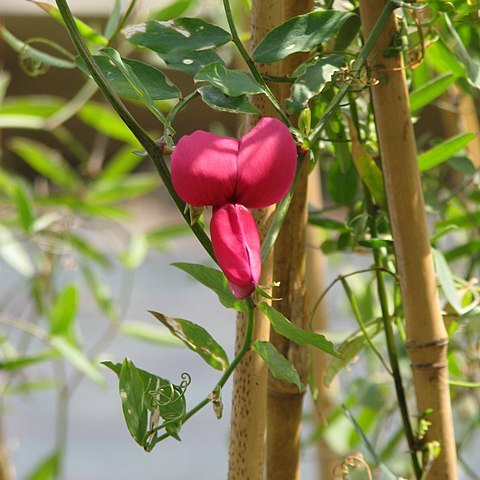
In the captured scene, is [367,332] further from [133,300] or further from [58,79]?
[58,79]

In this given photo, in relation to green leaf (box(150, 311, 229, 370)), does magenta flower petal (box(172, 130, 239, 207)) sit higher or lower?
higher

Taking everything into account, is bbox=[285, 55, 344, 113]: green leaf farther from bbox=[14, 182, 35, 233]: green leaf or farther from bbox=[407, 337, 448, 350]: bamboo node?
bbox=[14, 182, 35, 233]: green leaf

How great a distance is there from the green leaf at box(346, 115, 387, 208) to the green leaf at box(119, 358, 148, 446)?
0.15 meters

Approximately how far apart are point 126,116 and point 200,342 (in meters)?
0.08

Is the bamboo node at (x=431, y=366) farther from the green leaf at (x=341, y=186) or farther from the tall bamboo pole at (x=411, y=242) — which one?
the green leaf at (x=341, y=186)

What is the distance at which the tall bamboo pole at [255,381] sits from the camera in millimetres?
327

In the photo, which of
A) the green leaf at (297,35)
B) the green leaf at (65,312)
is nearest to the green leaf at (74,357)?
the green leaf at (65,312)

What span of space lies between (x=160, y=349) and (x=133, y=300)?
0.20m


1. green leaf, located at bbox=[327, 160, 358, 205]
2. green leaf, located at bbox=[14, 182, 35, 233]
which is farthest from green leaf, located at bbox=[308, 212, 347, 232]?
green leaf, located at bbox=[14, 182, 35, 233]

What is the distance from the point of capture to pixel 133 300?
218 cm

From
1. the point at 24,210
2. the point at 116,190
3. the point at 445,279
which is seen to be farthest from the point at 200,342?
the point at 116,190

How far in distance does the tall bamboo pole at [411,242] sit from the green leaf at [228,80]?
0.24 feet

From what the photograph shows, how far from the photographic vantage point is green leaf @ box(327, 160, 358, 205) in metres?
0.45

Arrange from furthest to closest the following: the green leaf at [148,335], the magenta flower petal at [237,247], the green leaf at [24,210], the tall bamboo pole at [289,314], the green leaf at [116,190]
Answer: the green leaf at [116,190] → the green leaf at [148,335] → the green leaf at [24,210] → the tall bamboo pole at [289,314] → the magenta flower petal at [237,247]
